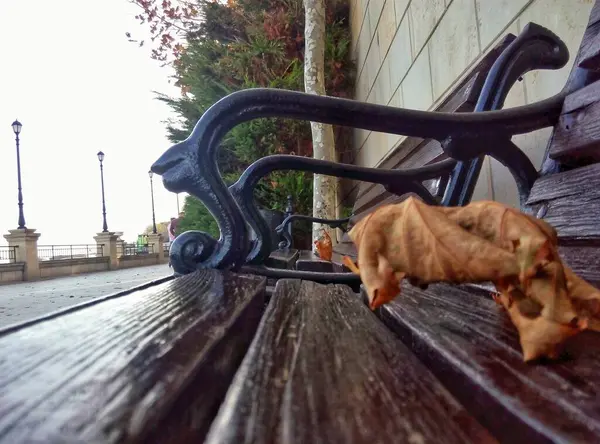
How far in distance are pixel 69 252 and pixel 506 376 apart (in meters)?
22.8

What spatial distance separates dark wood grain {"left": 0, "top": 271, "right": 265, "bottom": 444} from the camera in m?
0.25

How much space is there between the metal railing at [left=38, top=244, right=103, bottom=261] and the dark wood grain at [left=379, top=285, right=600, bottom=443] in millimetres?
19812

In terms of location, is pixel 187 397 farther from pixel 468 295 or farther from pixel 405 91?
pixel 405 91

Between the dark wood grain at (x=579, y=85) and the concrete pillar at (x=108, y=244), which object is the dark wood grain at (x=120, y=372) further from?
the concrete pillar at (x=108, y=244)

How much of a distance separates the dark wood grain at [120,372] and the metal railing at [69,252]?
19.6 meters

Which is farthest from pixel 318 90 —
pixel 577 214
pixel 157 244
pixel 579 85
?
pixel 157 244

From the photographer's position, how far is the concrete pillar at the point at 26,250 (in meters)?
14.2

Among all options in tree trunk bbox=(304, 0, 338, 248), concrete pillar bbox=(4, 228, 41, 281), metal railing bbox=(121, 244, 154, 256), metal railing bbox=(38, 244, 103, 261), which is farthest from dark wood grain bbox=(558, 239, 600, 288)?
metal railing bbox=(121, 244, 154, 256)

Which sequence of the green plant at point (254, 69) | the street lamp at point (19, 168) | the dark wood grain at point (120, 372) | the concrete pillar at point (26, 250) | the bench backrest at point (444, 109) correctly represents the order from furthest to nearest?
the concrete pillar at point (26, 250)
the street lamp at point (19, 168)
the green plant at point (254, 69)
the bench backrest at point (444, 109)
the dark wood grain at point (120, 372)

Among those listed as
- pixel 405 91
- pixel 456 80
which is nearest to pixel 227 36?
pixel 405 91

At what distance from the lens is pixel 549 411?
279 mm

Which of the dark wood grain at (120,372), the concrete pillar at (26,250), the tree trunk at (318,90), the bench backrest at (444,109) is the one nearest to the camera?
the dark wood grain at (120,372)

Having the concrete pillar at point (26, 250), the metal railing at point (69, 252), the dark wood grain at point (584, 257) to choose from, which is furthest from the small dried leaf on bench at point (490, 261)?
the metal railing at point (69, 252)

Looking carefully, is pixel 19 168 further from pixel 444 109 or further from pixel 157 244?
pixel 444 109
